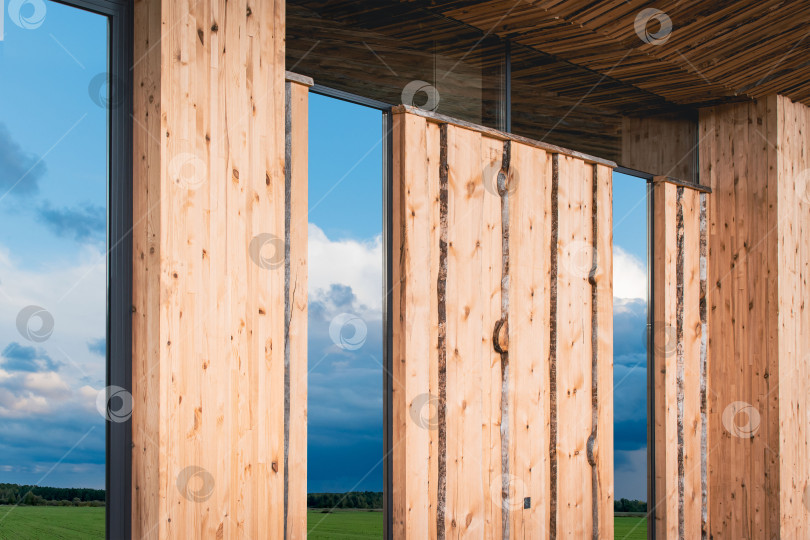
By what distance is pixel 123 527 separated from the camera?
2.72 metres

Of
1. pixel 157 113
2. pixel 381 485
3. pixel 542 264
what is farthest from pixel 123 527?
pixel 542 264

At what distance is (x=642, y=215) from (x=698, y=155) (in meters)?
0.98

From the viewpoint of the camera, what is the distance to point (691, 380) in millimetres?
5484

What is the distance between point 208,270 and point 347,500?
1270 mm

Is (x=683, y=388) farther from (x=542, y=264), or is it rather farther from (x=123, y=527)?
(x=123, y=527)

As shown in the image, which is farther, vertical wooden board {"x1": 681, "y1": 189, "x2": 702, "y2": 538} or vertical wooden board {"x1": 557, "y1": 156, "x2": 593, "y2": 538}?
vertical wooden board {"x1": 681, "y1": 189, "x2": 702, "y2": 538}

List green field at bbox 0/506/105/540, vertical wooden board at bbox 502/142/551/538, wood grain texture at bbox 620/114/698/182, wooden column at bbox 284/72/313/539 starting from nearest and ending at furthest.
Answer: green field at bbox 0/506/105/540, wooden column at bbox 284/72/313/539, vertical wooden board at bbox 502/142/551/538, wood grain texture at bbox 620/114/698/182

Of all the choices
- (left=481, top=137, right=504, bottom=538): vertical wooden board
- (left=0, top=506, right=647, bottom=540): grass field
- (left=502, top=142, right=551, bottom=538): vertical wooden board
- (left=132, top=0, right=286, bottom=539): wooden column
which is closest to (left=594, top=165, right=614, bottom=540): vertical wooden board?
(left=502, top=142, right=551, bottom=538): vertical wooden board

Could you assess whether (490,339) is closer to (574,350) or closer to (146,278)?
(574,350)

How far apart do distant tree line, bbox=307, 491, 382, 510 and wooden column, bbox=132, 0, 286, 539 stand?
0.29m

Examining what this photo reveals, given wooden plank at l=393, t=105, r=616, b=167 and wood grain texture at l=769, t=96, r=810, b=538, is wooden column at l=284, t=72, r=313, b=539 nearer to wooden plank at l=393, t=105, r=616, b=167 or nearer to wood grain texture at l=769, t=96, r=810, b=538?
wooden plank at l=393, t=105, r=616, b=167

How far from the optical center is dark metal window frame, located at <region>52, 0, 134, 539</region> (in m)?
2.71

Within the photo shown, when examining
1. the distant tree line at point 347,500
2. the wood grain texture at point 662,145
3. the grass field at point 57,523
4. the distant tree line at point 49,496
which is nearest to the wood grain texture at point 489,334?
the distant tree line at point 347,500

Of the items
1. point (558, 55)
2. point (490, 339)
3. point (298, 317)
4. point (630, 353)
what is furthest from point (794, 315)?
point (298, 317)
